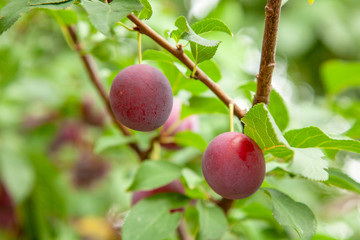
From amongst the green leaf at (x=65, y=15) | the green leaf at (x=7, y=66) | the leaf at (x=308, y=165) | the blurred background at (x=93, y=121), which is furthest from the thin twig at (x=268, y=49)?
the green leaf at (x=7, y=66)

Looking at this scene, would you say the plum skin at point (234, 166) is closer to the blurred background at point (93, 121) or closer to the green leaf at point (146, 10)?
the green leaf at point (146, 10)

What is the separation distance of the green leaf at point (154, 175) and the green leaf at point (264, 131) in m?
0.20

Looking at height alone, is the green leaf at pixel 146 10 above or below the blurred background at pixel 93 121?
above

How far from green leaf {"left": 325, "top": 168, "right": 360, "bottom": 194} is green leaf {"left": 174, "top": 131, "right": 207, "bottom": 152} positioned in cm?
24

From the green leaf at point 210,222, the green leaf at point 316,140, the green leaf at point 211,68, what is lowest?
the green leaf at point 210,222

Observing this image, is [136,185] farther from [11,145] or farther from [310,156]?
[11,145]

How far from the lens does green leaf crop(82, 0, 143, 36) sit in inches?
15.5

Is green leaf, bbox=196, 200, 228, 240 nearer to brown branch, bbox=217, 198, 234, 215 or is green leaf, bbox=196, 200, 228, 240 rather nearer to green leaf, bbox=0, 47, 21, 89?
brown branch, bbox=217, 198, 234, 215

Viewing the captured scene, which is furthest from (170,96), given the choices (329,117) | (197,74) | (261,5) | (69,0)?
(261,5)

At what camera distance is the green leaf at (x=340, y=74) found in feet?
3.99

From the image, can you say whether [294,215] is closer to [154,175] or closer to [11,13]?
[154,175]

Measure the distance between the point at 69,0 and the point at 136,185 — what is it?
335mm

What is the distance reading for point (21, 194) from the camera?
1293mm

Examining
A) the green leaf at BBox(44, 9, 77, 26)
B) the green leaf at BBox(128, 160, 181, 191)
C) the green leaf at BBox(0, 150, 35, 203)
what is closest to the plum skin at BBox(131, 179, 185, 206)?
the green leaf at BBox(128, 160, 181, 191)
